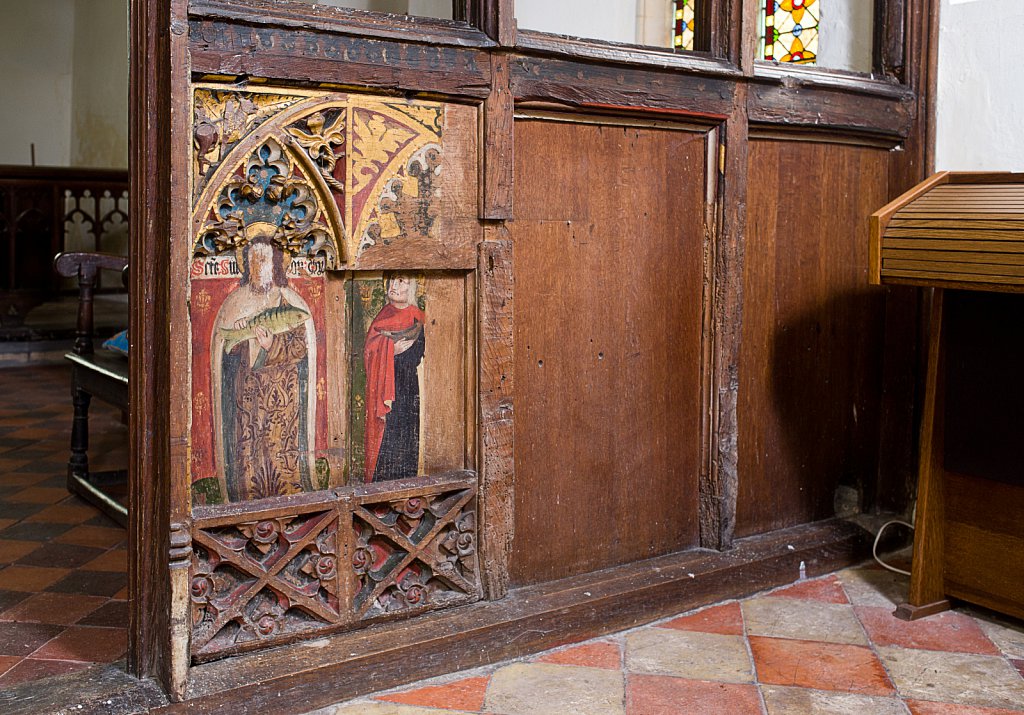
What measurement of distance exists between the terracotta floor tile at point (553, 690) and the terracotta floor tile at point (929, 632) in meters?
0.82

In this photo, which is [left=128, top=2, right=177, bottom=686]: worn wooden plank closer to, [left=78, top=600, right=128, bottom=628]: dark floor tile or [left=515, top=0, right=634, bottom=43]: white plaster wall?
[left=78, top=600, right=128, bottom=628]: dark floor tile

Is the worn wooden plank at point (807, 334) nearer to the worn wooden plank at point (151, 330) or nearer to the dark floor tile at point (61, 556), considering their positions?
the worn wooden plank at point (151, 330)

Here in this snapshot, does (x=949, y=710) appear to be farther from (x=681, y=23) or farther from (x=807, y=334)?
(x=681, y=23)

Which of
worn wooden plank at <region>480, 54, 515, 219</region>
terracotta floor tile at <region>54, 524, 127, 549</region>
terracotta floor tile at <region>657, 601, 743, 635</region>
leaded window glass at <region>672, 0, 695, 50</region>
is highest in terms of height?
leaded window glass at <region>672, 0, 695, 50</region>

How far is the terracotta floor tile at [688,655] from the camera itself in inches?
111

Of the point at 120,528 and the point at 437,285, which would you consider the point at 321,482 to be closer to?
the point at 437,285

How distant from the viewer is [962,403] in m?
3.21

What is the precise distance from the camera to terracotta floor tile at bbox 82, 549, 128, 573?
3.46m

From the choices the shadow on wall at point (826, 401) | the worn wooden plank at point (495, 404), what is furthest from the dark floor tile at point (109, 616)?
the shadow on wall at point (826, 401)

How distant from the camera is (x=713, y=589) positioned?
3.32 meters

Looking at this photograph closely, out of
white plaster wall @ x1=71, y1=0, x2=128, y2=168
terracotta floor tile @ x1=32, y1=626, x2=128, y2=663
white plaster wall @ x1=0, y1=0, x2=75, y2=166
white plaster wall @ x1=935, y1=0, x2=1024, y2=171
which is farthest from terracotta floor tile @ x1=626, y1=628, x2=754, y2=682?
white plaster wall @ x1=0, y1=0, x2=75, y2=166

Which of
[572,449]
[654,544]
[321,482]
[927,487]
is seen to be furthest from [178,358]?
[927,487]

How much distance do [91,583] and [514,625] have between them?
1.31 metres

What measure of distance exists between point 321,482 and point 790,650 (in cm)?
130
